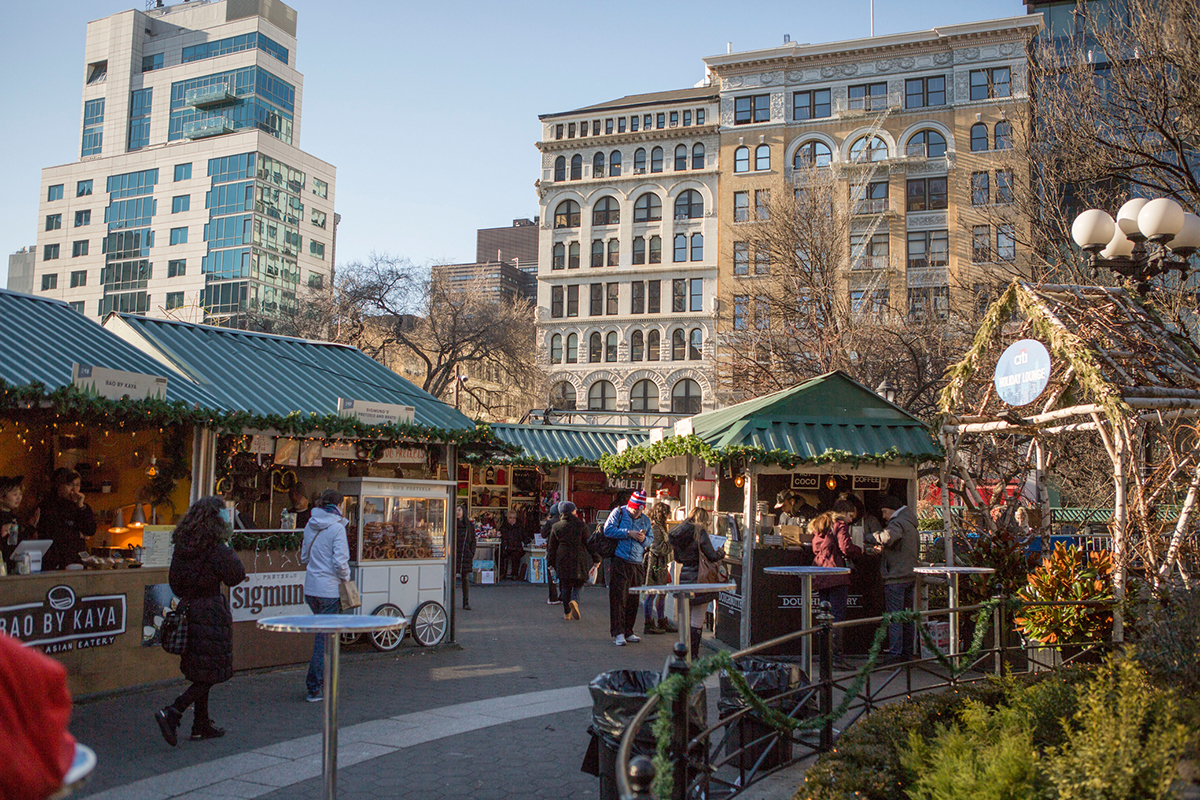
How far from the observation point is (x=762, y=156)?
173 ft

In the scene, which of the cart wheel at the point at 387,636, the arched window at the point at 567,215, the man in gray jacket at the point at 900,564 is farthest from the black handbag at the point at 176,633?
the arched window at the point at 567,215

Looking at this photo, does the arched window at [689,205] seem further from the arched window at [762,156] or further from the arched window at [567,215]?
the arched window at [567,215]

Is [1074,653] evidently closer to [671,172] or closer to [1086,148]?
[1086,148]

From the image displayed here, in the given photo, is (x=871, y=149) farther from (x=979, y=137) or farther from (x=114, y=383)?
(x=114, y=383)

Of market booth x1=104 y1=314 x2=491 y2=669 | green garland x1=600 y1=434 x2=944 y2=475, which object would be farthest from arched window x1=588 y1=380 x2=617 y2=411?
green garland x1=600 y1=434 x2=944 y2=475

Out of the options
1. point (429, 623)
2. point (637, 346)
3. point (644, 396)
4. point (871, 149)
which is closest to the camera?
point (429, 623)

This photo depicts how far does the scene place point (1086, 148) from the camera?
1471cm

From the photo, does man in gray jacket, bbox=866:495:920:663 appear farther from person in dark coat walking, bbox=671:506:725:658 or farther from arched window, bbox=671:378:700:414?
arched window, bbox=671:378:700:414

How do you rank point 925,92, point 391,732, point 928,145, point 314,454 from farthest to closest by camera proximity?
point 925,92
point 928,145
point 314,454
point 391,732

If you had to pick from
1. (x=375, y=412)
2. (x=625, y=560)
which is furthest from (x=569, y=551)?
(x=375, y=412)

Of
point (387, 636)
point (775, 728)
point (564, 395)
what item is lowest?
point (387, 636)

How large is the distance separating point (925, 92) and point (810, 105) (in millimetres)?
6121

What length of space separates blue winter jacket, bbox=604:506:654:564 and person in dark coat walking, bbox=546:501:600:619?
1.64 meters

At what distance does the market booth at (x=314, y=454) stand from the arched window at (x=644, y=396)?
40762mm
